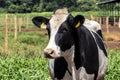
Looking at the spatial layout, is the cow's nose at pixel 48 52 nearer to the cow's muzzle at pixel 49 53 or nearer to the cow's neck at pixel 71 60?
the cow's muzzle at pixel 49 53

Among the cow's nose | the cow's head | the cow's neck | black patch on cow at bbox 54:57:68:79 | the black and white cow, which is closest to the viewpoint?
the cow's nose

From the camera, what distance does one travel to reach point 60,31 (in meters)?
4.51

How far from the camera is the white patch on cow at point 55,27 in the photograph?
4.35 meters

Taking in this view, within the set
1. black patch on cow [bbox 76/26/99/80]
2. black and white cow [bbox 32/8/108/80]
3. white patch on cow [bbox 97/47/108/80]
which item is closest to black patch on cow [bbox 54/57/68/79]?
black and white cow [bbox 32/8/108/80]

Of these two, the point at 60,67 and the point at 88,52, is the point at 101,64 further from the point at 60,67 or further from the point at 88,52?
the point at 60,67

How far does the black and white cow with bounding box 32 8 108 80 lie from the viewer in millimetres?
4504

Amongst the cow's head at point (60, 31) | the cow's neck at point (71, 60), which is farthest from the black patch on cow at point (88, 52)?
the cow's head at point (60, 31)

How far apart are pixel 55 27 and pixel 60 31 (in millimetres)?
75

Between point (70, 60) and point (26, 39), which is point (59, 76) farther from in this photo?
point (26, 39)

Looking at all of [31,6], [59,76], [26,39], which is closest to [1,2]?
[31,6]

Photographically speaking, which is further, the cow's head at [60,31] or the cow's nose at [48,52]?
the cow's head at [60,31]

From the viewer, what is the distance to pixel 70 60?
486 centimetres

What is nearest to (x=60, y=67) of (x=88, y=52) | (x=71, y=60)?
(x=71, y=60)

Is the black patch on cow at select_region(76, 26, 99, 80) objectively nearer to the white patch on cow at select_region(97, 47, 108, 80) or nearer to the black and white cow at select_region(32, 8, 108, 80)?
the black and white cow at select_region(32, 8, 108, 80)
